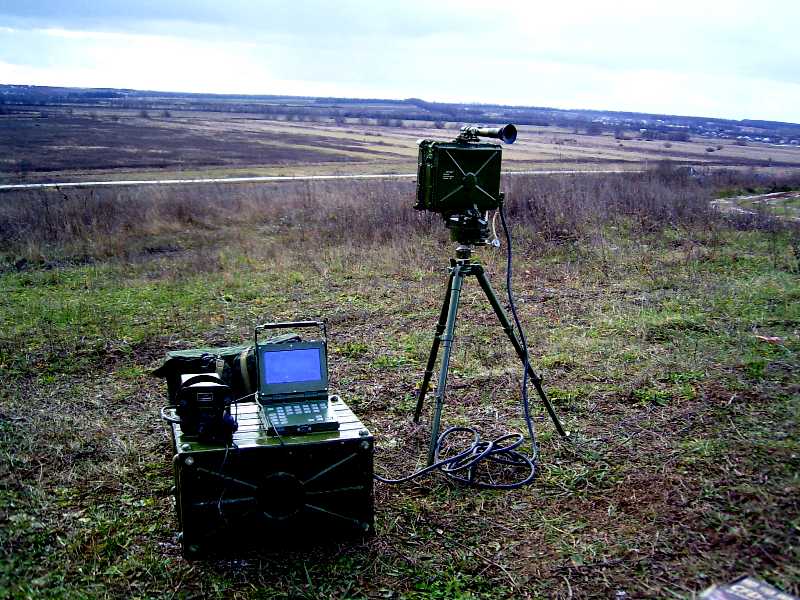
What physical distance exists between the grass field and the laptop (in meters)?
0.71

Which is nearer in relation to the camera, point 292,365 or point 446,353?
point 292,365

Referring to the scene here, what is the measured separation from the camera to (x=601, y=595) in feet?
10.5

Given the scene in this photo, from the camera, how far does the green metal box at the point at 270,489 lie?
332cm

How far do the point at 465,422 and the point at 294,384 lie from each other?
1.91 metres

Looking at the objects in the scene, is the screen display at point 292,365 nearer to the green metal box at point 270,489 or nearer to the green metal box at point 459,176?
the green metal box at point 270,489

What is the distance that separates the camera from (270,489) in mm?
3428

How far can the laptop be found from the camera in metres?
3.60

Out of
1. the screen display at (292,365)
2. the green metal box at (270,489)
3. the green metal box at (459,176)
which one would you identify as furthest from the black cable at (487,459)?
the screen display at (292,365)

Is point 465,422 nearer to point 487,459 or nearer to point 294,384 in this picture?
point 487,459

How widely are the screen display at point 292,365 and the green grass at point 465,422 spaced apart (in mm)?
920

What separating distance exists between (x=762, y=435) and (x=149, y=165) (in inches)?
1254

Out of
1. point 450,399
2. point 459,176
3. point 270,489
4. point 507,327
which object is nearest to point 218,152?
point 450,399

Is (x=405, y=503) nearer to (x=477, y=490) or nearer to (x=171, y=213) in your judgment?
(x=477, y=490)

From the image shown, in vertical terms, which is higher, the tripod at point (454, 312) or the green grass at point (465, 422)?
the tripod at point (454, 312)
